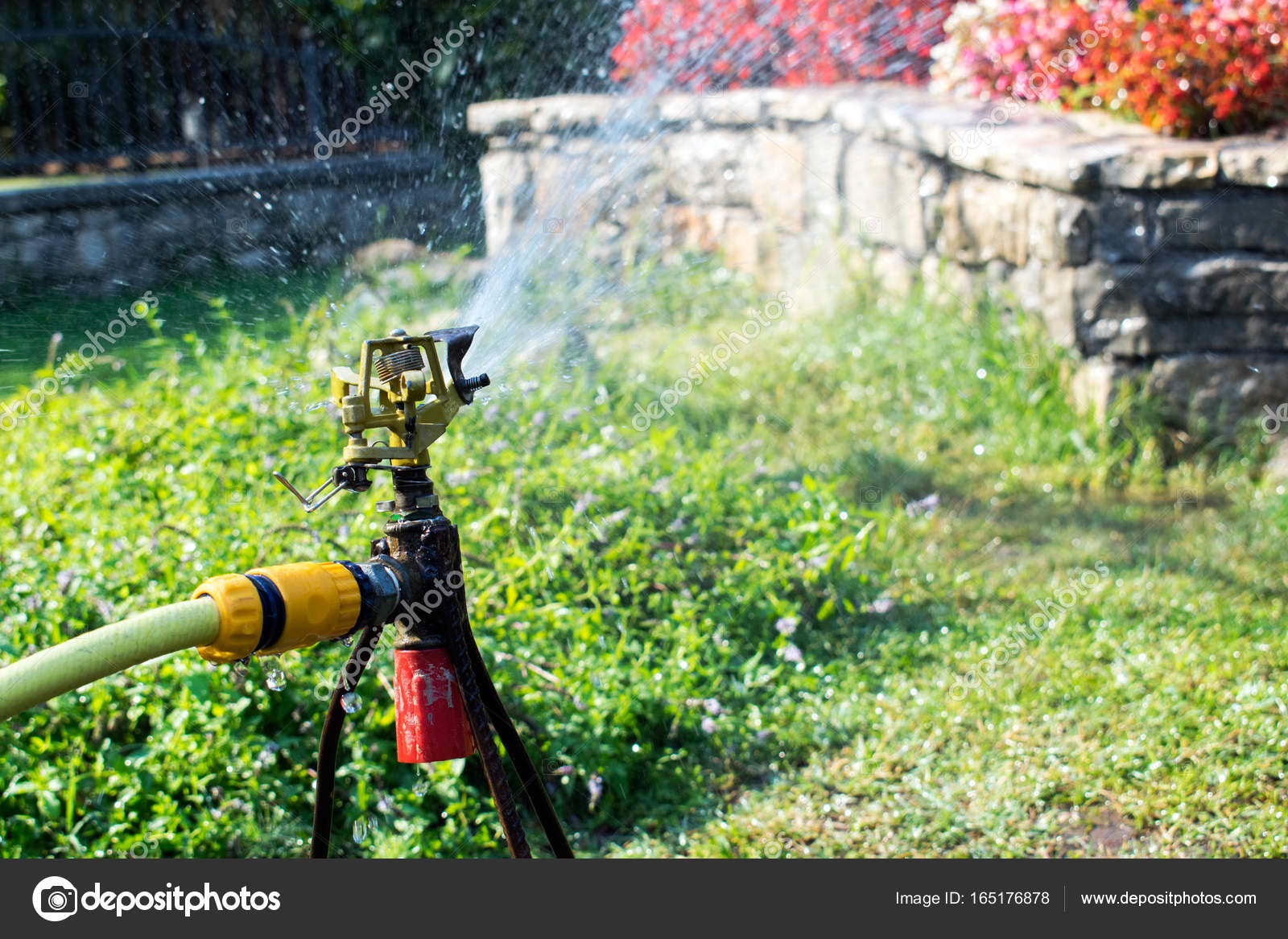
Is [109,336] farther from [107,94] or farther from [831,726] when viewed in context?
[107,94]

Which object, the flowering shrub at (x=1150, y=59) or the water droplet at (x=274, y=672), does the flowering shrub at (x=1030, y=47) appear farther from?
the water droplet at (x=274, y=672)

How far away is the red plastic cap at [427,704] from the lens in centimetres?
167

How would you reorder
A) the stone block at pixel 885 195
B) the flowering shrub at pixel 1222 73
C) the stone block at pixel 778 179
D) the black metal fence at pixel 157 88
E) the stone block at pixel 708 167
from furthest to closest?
1. the black metal fence at pixel 157 88
2. the stone block at pixel 708 167
3. the stone block at pixel 778 179
4. the stone block at pixel 885 195
5. the flowering shrub at pixel 1222 73

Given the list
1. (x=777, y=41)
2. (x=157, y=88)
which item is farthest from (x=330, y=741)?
(x=157, y=88)

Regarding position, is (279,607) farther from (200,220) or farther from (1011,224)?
(200,220)

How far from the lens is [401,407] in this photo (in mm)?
1650

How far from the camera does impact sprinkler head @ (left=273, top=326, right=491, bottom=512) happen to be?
160 cm

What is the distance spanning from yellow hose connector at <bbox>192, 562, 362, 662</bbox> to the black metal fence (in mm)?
A: 6917

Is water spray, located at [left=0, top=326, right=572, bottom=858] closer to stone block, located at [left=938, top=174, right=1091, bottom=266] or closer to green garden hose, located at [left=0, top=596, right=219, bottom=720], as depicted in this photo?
green garden hose, located at [left=0, top=596, right=219, bottom=720]

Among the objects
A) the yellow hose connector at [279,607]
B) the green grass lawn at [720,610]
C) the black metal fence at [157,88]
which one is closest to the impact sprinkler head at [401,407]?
the yellow hose connector at [279,607]

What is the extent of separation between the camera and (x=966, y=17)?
5414mm
